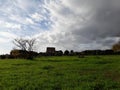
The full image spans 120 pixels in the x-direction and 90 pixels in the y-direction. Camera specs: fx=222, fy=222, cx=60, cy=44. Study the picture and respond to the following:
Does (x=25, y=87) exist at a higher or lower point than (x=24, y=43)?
lower

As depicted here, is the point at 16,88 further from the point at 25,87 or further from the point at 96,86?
the point at 96,86

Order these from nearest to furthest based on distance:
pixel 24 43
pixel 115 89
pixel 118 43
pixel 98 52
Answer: pixel 115 89, pixel 98 52, pixel 24 43, pixel 118 43

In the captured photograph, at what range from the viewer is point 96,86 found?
17688mm

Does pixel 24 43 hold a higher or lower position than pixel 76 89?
higher

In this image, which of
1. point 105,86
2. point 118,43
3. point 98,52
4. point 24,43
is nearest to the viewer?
point 105,86

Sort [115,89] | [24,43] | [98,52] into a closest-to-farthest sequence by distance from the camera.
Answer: [115,89] → [98,52] → [24,43]

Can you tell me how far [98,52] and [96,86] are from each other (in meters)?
85.4

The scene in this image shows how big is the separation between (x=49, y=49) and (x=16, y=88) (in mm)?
136006

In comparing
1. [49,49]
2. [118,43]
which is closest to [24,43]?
[49,49]

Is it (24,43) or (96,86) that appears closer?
(96,86)

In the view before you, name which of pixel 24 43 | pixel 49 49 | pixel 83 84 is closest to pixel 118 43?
pixel 49 49

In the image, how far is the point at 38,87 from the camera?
58.7 ft

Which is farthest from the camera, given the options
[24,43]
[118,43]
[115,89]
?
[118,43]

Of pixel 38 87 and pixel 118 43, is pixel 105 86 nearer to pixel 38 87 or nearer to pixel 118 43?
pixel 38 87
